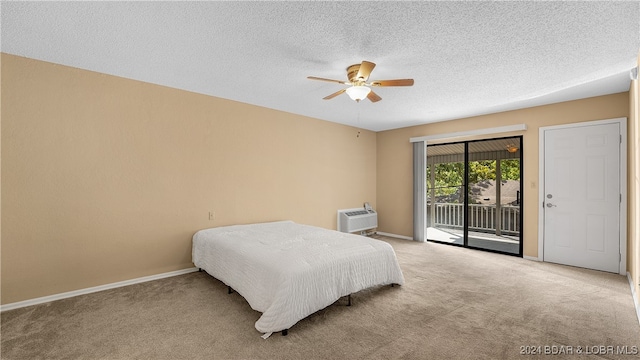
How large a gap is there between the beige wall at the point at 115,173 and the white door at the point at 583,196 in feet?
14.3

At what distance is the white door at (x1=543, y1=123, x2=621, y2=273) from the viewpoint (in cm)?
381

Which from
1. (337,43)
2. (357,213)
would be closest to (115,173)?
(337,43)

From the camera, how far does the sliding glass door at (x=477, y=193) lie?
5242 mm

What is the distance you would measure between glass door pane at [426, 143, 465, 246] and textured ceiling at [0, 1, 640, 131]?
205 centimetres

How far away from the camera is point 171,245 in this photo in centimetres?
371

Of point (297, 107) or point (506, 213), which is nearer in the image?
point (297, 107)

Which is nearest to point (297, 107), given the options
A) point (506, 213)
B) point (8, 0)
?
point (8, 0)

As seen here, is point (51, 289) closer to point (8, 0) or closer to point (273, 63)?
point (8, 0)

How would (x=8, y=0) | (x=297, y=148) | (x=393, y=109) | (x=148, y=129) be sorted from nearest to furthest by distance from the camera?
(x=8, y=0) → (x=148, y=129) → (x=393, y=109) → (x=297, y=148)

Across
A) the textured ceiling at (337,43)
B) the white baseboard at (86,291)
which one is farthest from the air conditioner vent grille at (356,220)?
the white baseboard at (86,291)

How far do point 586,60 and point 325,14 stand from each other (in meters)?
2.75

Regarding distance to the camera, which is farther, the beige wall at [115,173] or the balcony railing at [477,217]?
the balcony railing at [477,217]

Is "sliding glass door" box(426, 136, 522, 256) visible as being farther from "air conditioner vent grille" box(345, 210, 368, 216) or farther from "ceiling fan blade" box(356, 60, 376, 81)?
"ceiling fan blade" box(356, 60, 376, 81)

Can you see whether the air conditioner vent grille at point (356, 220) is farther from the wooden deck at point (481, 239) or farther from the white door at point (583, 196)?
the white door at point (583, 196)
